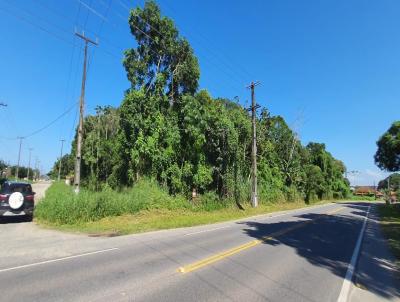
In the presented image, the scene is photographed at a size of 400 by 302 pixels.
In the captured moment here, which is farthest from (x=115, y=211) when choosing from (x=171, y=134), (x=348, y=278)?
(x=348, y=278)

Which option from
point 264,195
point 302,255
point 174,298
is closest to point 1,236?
point 174,298

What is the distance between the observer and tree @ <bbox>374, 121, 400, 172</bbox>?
135 feet

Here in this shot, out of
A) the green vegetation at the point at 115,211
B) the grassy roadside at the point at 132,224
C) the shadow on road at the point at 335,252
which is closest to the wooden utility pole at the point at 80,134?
the green vegetation at the point at 115,211

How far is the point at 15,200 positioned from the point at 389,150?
140 ft

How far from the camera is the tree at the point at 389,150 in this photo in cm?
4103

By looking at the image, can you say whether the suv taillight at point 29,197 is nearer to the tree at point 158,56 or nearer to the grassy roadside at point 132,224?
the grassy roadside at point 132,224

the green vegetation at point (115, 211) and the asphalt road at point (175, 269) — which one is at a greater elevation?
the green vegetation at point (115, 211)

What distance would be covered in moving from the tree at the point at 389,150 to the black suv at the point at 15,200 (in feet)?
124

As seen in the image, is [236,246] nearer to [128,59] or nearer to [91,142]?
[128,59]

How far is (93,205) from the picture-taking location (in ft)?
59.6

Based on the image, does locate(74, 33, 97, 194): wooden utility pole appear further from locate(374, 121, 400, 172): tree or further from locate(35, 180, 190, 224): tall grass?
locate(374, 121, 400, 172): tree

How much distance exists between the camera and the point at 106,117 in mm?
47344

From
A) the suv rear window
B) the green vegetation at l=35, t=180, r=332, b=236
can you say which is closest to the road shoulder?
the green vegetation at l=35, t=180, r=332, b=236

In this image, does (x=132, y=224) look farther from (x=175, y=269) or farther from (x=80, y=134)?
(x=175, y=269)
